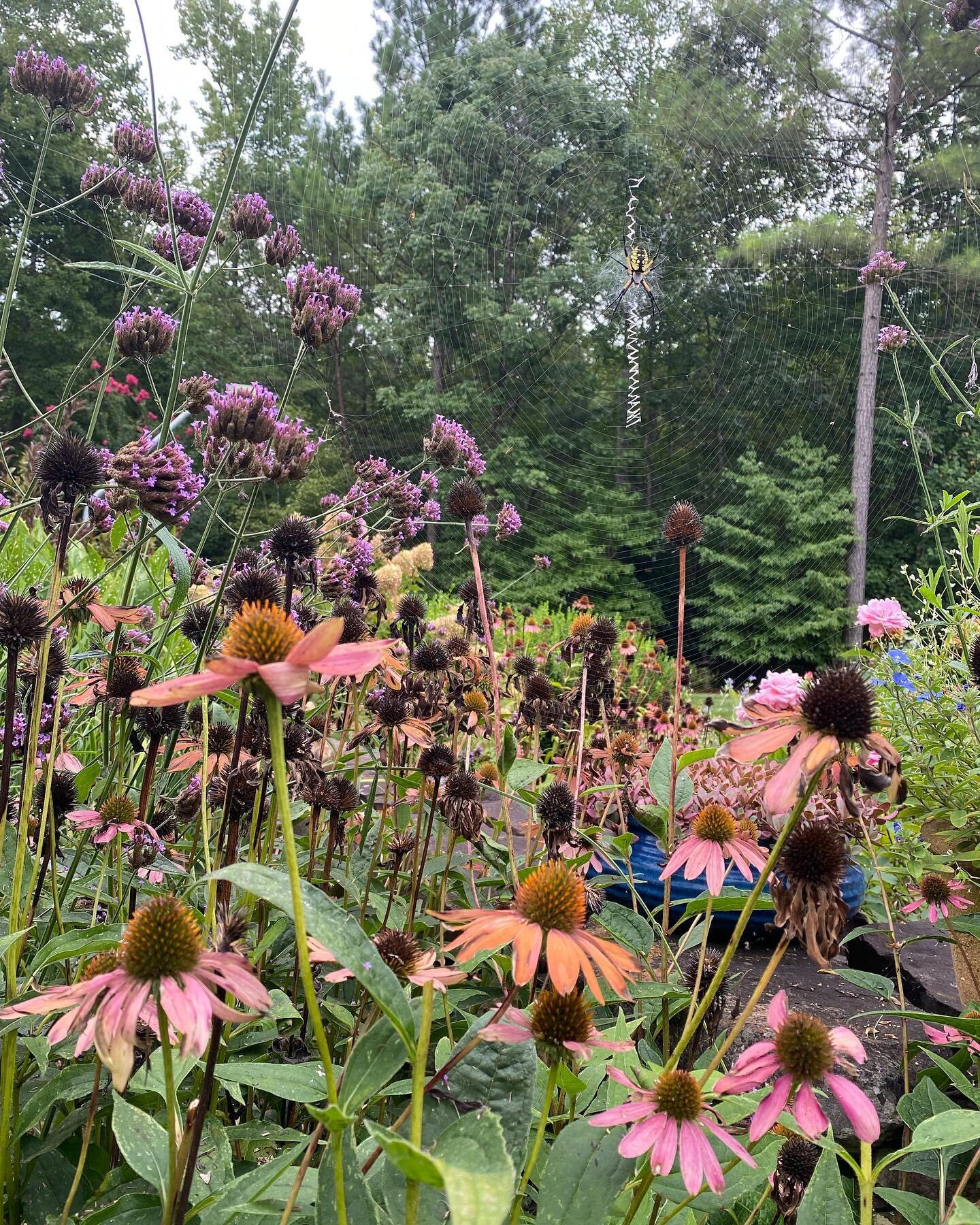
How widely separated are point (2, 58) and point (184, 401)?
10.6 metres

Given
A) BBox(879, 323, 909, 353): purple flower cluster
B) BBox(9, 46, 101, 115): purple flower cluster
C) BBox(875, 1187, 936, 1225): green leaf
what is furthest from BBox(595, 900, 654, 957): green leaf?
BBox(879, 323, 909, 353): purple flower cluster

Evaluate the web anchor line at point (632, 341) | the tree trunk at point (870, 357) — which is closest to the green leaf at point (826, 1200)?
the tree trunk at point (870, 357)

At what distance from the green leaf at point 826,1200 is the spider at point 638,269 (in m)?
7.85

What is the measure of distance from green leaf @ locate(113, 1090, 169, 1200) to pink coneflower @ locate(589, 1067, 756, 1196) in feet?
0.54

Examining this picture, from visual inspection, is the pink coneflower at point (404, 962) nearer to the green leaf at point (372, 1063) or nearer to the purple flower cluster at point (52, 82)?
the green leaf at point (372, 1063)

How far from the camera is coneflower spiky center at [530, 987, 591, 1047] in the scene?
0.96ft

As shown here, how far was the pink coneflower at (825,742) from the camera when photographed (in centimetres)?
27

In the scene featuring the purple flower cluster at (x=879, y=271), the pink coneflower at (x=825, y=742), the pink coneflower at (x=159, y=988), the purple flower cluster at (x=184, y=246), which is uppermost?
the purple flower cluster at (x=879, y=271)

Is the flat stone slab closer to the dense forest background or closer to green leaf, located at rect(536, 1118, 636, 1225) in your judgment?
green leaf, located at rect(536, 1118, 636, 1225)

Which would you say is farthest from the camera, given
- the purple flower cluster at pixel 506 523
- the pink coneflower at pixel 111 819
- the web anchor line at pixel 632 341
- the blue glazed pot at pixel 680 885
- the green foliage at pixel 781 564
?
the web anchor line at pixel 632 341

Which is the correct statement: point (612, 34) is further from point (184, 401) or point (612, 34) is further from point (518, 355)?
point (184, 401)

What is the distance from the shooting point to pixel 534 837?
75cm

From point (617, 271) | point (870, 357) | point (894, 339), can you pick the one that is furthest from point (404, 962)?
point (617, 271)

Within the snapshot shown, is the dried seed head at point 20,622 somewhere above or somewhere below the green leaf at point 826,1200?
above
